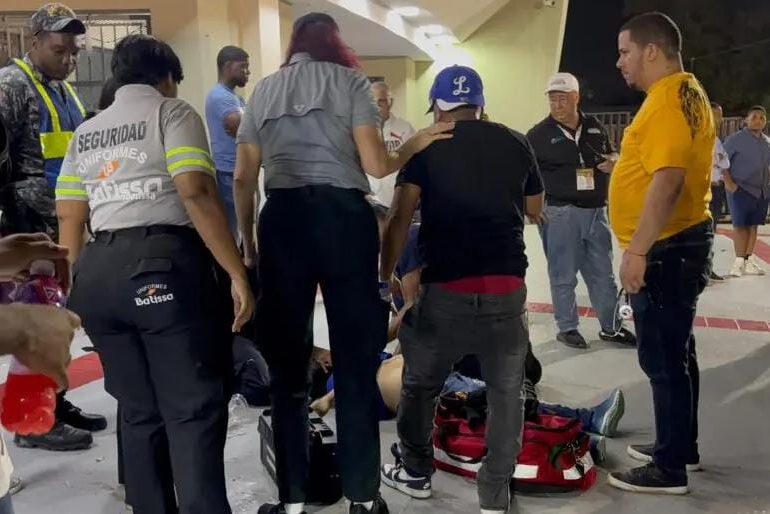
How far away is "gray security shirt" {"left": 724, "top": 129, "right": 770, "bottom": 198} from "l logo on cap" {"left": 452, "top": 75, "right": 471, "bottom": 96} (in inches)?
211

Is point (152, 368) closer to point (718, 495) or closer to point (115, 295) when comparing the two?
point (115, 295)

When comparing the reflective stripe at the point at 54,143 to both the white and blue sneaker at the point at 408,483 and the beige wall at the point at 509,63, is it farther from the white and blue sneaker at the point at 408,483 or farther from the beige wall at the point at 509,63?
the beige wall at the point at 509,63

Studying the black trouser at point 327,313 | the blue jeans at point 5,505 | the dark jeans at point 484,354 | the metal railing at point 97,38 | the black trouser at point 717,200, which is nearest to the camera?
the blue jeans at point 5,505

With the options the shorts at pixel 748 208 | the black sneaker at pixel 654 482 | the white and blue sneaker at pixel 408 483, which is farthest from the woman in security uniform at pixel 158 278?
the shorts at pixel 748 208

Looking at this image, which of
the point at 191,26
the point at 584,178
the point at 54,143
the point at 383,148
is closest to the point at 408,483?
the point at 383,148

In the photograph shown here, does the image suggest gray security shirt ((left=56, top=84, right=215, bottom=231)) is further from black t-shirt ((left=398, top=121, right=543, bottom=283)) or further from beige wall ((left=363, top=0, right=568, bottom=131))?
beige wall ((left=363, top=0, right=568, bottom=131))

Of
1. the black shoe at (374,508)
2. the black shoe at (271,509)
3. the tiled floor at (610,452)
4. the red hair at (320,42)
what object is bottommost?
the tiled floor at (610,452)

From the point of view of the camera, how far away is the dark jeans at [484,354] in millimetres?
2277

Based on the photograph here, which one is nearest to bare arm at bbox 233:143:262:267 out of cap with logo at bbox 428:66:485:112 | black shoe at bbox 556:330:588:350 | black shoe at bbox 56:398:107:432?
cap with logo at bbox 428:66:485:112

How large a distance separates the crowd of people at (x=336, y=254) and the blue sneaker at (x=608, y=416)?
293mm

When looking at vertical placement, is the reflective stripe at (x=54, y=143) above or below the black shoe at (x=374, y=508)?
above

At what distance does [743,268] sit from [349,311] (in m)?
5.89

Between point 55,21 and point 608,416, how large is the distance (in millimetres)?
2719

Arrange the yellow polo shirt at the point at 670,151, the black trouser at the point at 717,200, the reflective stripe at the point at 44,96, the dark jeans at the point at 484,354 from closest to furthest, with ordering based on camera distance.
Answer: the dark jeans at the point at 484,354 → the yellow polo shirt at the point at 670,151 → the reflective stripe at the point at 44,96 → the black trouser at the point at 717,200
